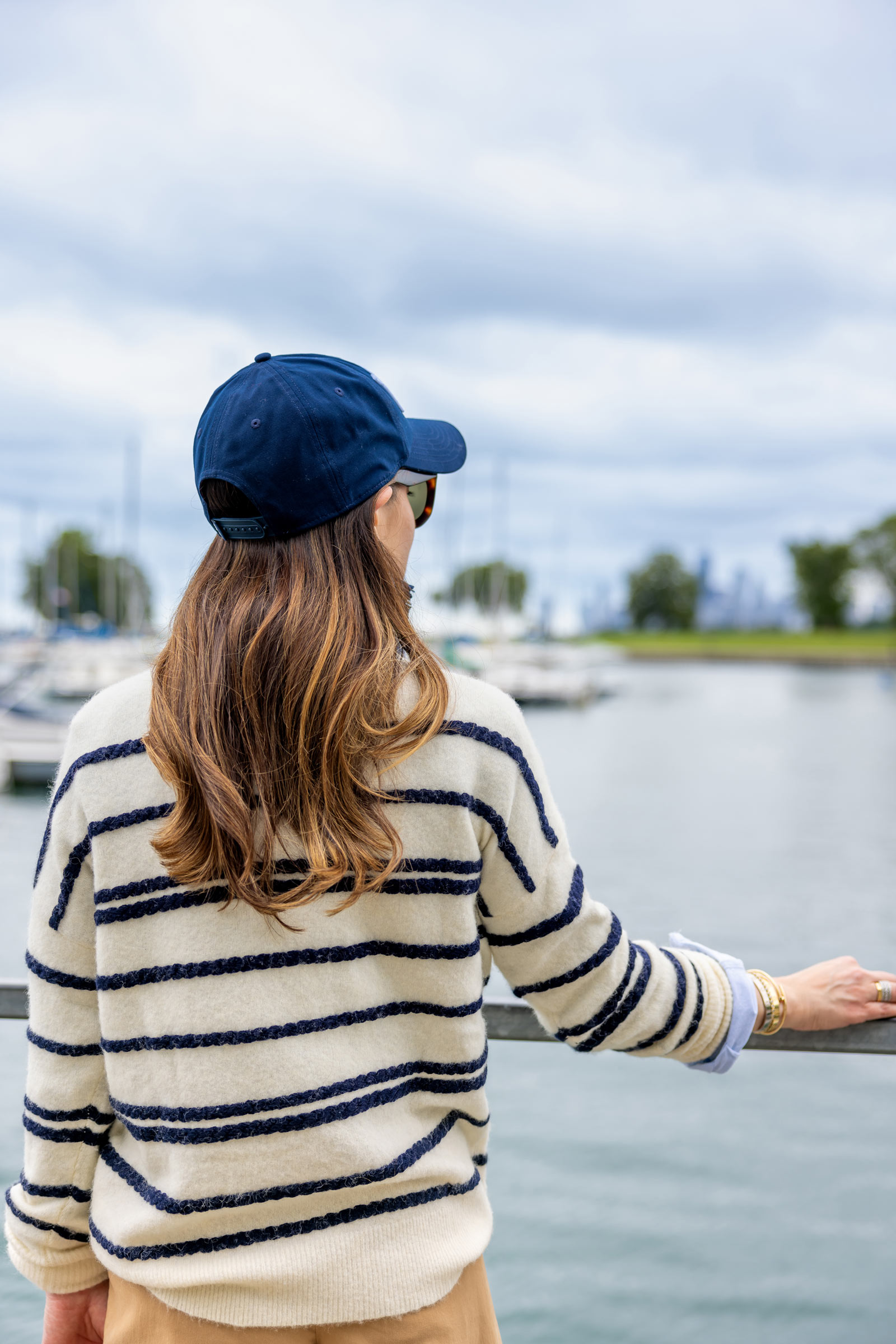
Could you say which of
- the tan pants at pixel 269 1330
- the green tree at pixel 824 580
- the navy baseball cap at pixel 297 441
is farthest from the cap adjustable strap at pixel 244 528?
the green tree at pixel 824 580

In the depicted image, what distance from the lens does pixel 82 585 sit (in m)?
79.8

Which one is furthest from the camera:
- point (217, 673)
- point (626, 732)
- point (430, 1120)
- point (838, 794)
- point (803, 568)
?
point (803, 568)

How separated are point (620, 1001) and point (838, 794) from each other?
69.3 feet

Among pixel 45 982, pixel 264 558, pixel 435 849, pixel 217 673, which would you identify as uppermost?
pixel 264 558

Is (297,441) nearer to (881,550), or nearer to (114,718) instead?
(114,718)

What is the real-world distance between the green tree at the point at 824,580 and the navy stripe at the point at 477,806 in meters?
95.0

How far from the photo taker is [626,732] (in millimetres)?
32312

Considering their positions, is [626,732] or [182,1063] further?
[626,732]

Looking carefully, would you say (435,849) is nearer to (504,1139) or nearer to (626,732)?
(504,1139)

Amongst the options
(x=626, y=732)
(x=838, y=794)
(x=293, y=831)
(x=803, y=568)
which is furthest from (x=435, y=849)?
(x=803, y=568)

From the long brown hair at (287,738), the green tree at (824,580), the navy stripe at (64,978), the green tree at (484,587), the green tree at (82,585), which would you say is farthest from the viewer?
the green tree at (824,580)

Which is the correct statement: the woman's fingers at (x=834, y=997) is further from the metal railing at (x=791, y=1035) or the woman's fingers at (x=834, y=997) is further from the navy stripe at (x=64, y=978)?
the navy stripe at (x=64, y=978)

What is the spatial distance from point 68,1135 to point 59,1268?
16cm

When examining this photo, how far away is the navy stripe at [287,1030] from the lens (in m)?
1.00
